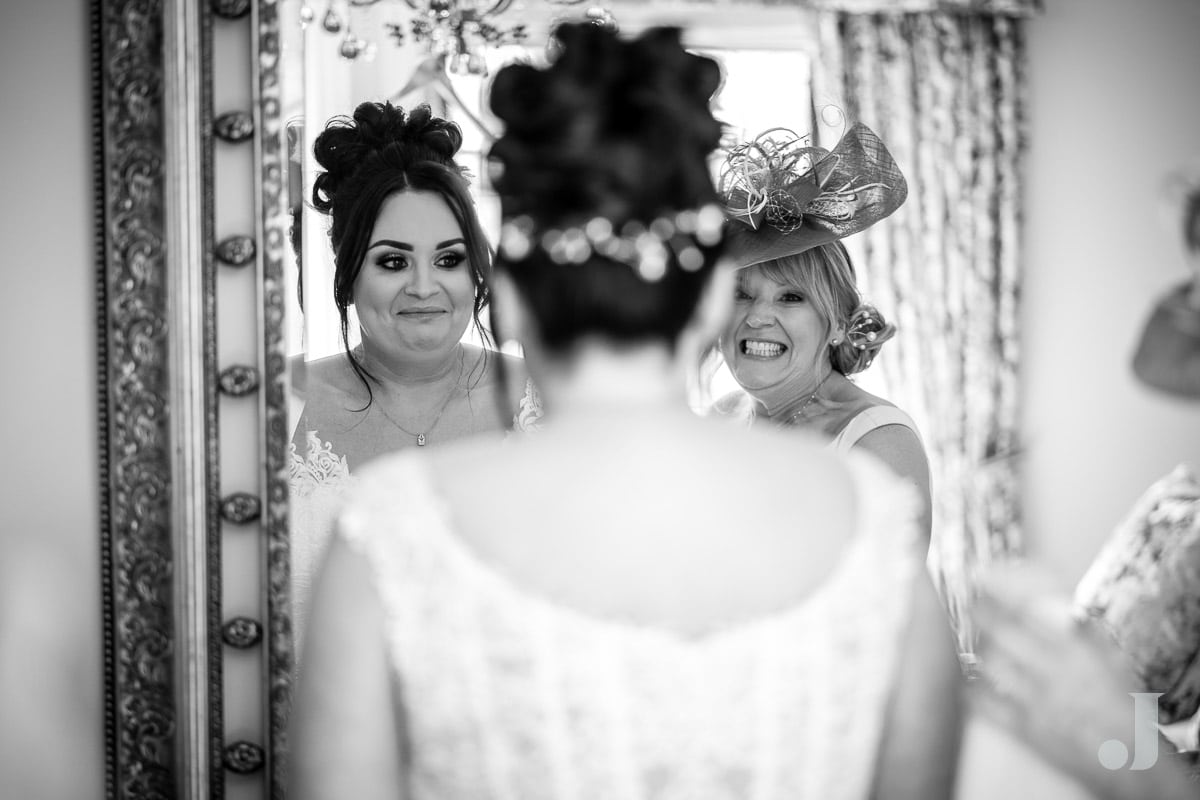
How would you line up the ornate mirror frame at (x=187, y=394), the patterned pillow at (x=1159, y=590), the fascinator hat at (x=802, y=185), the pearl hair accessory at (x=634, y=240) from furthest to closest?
the patterned pillow at (x=1159, y=590) < the fascinator hat at (x=802, y=185) < the ornate mirror frame at (x=187, y=394) < the pearl hair accessory at (x=634, y=240)

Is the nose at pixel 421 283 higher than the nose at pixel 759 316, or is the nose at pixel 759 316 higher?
the nose at pixel 421 283

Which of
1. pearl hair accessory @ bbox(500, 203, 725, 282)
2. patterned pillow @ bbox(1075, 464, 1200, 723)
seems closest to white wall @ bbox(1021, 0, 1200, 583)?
patterned pillow @ bbox(1075, 464, 1200, 723)

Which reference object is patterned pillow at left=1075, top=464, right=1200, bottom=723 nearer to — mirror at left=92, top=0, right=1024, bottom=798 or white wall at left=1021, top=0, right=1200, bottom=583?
white wall at left=1021, top=0, right=1200, bottom=583

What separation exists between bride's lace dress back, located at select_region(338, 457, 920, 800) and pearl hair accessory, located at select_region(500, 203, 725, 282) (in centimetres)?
26

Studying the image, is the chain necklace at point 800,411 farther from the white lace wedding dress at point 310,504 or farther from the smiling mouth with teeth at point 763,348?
the white lace wedding dress at point 310,504

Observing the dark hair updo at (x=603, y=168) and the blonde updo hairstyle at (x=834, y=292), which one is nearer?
the dark hair updo at (x=603, y=168)

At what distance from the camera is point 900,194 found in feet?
7.52

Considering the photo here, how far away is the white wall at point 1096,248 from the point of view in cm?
294

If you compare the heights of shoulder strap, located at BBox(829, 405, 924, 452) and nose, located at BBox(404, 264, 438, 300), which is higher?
nose, located at BBox(404, 264, 438, 300)

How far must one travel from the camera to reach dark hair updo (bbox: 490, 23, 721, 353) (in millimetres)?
972

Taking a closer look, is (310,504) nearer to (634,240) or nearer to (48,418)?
(48,418)

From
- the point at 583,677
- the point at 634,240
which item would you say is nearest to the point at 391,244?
the point at 634,240

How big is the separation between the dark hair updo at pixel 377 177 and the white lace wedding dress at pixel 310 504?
7.1 inches

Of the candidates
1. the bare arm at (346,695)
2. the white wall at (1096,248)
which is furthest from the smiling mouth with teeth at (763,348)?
the bare arm at (346,695)
